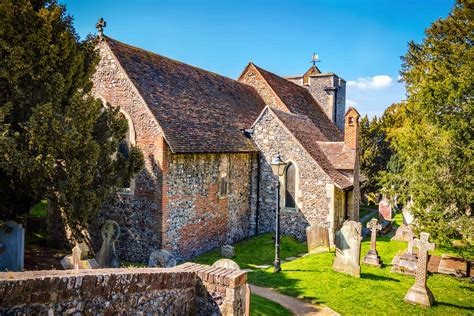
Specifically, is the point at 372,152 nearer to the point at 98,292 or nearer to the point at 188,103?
the point at 188,103

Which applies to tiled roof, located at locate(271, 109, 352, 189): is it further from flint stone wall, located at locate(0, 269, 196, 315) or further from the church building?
flint stone wall, located at locate(0, 269, 196, 315)

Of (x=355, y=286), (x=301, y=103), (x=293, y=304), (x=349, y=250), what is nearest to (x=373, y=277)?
(x=349, y=250)

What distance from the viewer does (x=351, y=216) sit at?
64.9ft

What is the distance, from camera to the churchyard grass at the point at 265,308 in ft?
29.1

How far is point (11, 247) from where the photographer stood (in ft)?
33.7

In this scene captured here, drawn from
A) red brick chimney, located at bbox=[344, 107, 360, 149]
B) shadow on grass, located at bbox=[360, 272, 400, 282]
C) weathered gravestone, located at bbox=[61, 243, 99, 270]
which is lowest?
shadow on grass, located at bbox=[360, 272, 400, 282]

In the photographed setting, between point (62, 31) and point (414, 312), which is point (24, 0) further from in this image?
point (414, 312)

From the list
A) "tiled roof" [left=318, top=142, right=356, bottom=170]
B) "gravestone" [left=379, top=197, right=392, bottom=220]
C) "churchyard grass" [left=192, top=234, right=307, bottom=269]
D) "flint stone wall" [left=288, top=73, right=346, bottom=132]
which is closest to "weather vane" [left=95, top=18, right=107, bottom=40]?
"churchyard grass" [left=192, top=234, right=307, bottom=269]

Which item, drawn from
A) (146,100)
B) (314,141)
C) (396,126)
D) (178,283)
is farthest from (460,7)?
(178,283)

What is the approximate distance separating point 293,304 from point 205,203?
649 cm

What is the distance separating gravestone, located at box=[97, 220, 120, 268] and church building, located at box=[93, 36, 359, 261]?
1650 millimetres

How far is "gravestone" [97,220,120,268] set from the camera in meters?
11.9

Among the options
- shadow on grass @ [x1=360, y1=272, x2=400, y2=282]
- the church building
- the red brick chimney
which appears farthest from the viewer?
the red brick chimney

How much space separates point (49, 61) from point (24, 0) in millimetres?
1687
